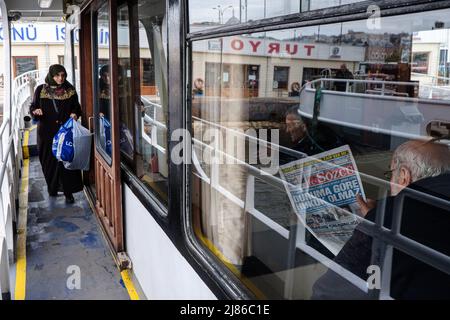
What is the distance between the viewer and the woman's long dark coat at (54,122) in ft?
15.5

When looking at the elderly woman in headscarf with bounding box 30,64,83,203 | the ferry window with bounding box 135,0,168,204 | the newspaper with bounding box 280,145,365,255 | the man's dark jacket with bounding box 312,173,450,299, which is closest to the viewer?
the man's dark jacket with bounding box 312,173,450,299

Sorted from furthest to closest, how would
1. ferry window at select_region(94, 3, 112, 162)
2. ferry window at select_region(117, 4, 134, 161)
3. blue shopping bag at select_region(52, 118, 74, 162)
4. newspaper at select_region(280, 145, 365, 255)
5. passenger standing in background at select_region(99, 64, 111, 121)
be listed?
1. blue shopping bag at select_region(52, 118, 74, 162)
2. passenger standing in background at select_region(99, 64, 111, 121)
3. ferry window at select_region(94, 3, 112, 162)
4. ferry window at select_region(117, 4, 134, 161)
5. newspaper at select_region(280, 145, 365, 255)

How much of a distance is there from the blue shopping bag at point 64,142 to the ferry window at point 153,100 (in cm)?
141

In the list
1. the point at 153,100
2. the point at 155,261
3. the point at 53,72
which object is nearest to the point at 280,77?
the point at 153,100

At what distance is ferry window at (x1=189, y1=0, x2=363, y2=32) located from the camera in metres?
1.18

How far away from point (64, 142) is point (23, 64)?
662 inches

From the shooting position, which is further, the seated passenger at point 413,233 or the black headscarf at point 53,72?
the black headscarf at point 53,72

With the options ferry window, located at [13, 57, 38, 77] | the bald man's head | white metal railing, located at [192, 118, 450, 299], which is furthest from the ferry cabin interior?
ferry window, located at [13, 57, 38, 77]

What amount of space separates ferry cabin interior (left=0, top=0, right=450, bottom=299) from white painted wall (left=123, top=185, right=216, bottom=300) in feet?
0.05

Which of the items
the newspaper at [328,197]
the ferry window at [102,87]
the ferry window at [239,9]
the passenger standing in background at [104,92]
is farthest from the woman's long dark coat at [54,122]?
the ferry window at [239,9]

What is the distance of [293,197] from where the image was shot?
2.25 metres

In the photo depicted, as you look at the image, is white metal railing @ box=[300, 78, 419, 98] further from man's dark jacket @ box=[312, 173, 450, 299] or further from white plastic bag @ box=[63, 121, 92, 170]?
man's dark jacket @ box=[312, 173, 450, 299]

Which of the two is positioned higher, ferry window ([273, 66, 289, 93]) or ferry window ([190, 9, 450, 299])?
Result: ferry window ([273, 66, 289, 93])

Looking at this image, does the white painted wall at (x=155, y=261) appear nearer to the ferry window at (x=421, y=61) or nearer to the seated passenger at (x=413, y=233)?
the seated passenger at (x=413, y=233)
